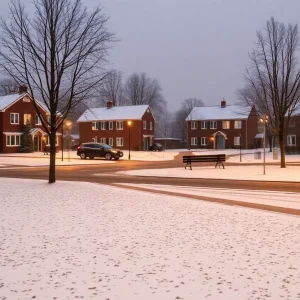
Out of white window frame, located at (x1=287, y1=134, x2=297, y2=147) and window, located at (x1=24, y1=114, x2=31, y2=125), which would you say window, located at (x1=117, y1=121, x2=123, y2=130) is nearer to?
window, located at (x1=24, y1=114, x2=31, y2=125)

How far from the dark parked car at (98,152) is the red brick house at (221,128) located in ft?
130

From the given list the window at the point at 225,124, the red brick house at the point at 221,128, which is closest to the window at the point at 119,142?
the red brick house at the point at 221,128

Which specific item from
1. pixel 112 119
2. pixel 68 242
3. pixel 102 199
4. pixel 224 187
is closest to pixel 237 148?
pixel 112 119

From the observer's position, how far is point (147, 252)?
742cm

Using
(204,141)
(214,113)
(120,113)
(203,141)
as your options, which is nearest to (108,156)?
(120,113)

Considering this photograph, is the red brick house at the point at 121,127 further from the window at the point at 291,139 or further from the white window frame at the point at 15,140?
the window at the point at 291,139

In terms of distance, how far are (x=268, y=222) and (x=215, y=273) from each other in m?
3.96

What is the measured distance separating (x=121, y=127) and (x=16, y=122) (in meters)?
18.5

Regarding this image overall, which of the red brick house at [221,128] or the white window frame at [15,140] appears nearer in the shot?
the white window frame at [15,140]

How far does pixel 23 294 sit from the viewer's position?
558 cm

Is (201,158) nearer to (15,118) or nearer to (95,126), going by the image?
(15,118)

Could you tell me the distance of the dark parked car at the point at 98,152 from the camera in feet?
143

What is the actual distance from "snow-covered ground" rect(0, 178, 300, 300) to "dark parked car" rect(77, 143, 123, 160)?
31158mm

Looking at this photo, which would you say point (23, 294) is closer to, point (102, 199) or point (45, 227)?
point (45, 227)
